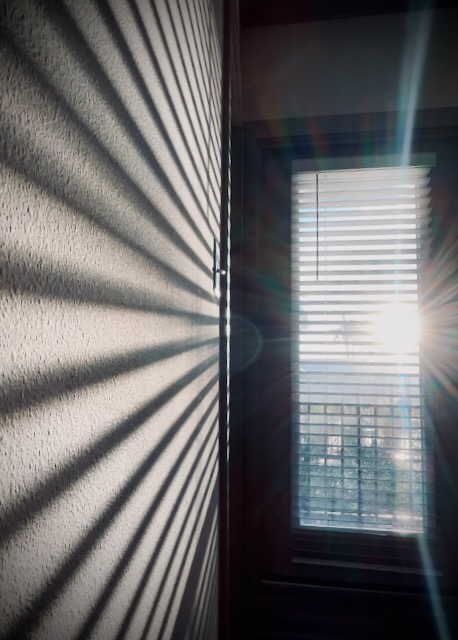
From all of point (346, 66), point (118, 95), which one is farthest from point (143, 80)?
point (346, 66)

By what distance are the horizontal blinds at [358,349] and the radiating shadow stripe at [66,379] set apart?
910mm

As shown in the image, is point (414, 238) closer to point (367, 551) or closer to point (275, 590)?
point (367, 551)

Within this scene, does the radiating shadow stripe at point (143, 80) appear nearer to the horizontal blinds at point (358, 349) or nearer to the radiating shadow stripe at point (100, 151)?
the radiating shadow stripe at point (100, 151)

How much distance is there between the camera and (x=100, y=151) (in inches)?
11.3

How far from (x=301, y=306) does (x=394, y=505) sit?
62 centimetres

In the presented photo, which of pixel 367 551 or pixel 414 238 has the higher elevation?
pixel 414 238

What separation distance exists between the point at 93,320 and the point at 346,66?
1348 mm

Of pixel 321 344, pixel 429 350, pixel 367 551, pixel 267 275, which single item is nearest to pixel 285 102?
pixel 267 275

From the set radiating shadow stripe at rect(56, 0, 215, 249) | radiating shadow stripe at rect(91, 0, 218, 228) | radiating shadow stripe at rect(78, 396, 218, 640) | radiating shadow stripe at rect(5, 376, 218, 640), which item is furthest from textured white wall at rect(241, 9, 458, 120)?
radiating shadow stripe at rect(5, 376, 218, 640)

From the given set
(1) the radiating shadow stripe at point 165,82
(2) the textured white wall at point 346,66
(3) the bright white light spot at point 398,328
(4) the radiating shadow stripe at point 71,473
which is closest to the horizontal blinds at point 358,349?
(3) the bright white light spot at point 398,328

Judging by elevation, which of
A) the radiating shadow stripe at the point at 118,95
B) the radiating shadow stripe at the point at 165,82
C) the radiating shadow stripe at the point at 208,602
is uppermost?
the radiating shadow stripe at the point at 165,82

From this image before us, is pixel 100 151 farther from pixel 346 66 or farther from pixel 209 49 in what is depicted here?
pixel 346 66

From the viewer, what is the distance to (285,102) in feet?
4.26

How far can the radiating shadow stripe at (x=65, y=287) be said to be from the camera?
7.7 inches
